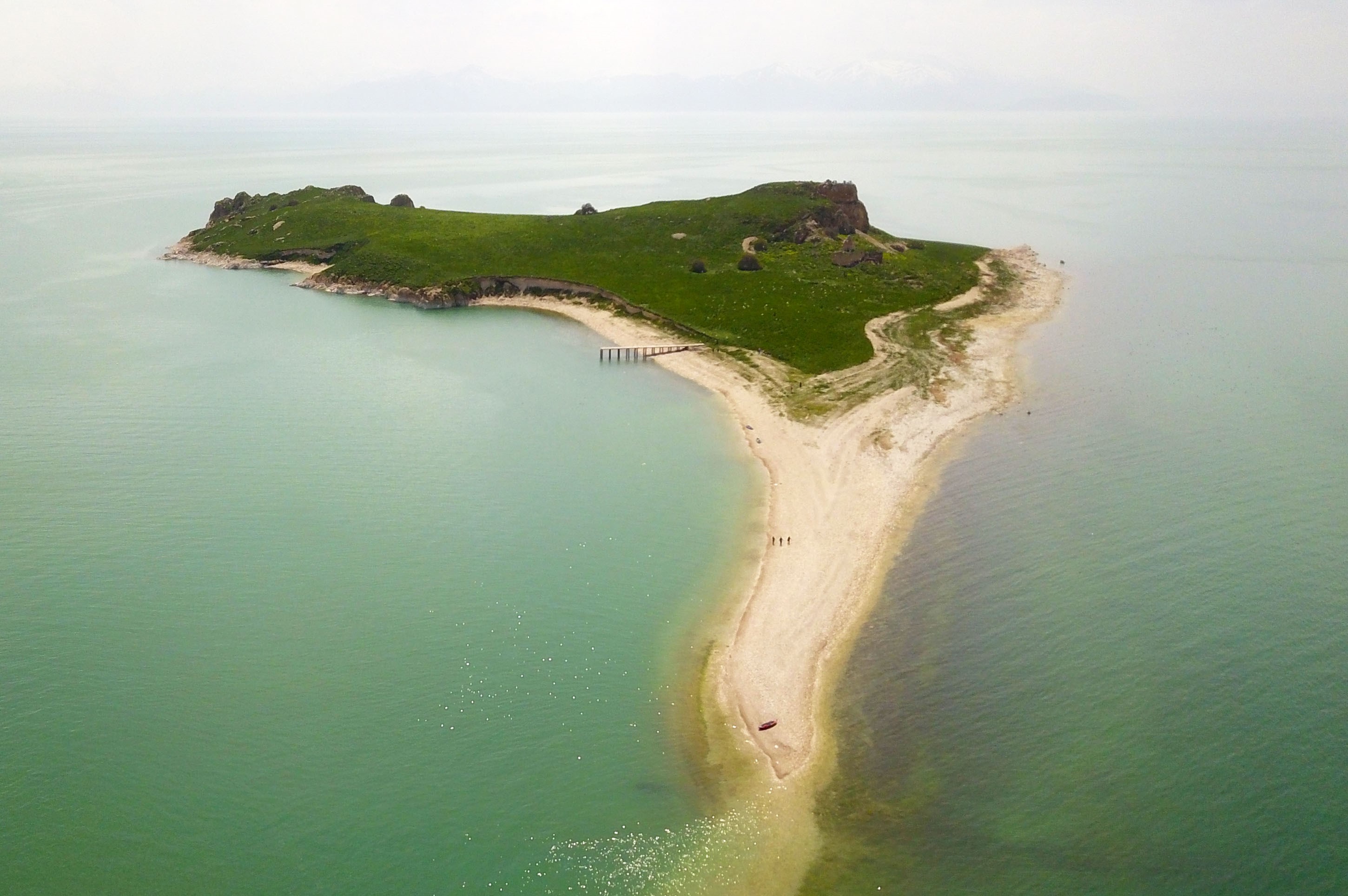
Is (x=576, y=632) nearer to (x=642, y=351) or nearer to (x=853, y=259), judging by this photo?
(x=642, y=351)

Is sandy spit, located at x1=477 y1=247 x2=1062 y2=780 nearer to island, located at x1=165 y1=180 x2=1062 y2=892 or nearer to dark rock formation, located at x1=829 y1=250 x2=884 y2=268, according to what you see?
island, located at x1=165 y1=180 x2=1062 y2=892

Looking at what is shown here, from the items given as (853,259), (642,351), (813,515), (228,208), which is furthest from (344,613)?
(228,208)

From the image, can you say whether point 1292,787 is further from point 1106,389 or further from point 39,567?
point 39,567

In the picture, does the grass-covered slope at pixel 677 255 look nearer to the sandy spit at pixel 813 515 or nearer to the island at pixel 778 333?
the island at pixel 778 333

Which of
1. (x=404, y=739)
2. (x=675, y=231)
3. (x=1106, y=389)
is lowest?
(x=404, y=739)

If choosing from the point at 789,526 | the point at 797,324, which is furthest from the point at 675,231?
the point at 789,526

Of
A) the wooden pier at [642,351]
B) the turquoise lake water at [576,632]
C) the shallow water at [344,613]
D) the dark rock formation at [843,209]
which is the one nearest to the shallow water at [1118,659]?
the turquoise lake water at [576,632]

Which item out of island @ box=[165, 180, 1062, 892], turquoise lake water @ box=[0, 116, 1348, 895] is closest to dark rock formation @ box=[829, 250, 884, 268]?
island @ box=[165, 180, 1062, 892]
